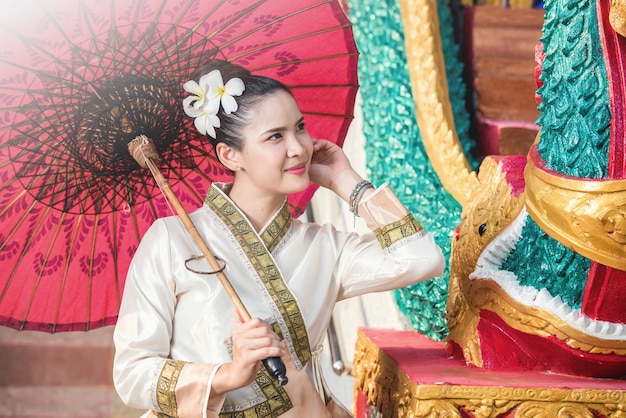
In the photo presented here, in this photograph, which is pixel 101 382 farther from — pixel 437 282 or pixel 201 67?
pixel 201 67

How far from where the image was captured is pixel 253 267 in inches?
69.4

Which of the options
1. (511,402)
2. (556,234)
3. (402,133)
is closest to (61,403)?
(402,133)

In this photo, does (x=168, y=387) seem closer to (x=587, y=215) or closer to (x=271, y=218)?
(x=271, y=218)

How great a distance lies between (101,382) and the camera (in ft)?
14.4

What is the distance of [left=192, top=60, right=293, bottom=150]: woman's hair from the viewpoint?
69.2 inches

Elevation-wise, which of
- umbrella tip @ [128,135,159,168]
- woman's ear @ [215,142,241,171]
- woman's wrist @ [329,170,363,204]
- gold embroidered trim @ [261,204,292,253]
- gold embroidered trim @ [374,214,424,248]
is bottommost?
gold embroidered trim @ [374,214,424,248]

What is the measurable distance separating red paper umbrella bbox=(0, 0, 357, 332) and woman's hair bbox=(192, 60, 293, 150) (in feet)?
0.18

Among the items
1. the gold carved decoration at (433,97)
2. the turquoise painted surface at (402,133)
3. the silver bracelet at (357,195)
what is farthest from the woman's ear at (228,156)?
the gold carved decoration at (433,97)

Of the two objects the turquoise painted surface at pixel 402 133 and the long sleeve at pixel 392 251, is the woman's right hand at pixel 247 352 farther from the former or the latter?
the turquoise painted surface at pixel 402 133

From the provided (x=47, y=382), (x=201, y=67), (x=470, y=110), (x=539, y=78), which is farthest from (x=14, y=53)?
(x=47, y=382)

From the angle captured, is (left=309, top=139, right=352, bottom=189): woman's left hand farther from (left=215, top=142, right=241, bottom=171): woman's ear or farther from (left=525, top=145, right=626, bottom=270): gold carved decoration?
(left=525, top=145, right=626, bottom=270): gold carved decoration

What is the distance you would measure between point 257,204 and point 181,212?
150mm

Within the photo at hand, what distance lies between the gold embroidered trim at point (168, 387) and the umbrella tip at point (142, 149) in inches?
14.9

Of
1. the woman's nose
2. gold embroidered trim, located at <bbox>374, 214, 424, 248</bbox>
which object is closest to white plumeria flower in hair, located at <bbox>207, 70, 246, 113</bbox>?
the woman's nose
